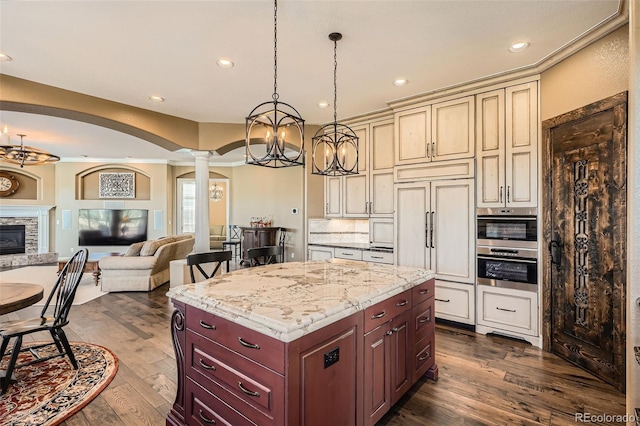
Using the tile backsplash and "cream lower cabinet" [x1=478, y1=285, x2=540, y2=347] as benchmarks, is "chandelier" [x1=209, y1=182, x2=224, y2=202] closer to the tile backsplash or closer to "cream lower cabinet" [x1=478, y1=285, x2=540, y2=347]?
the tile backsplash

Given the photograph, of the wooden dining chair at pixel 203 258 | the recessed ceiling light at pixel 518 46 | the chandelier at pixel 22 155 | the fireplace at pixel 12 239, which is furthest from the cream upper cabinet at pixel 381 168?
the fireplace at pixel 12 239

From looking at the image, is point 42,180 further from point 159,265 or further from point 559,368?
point 559,368

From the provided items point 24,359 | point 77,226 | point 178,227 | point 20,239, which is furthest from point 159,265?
point 20,239

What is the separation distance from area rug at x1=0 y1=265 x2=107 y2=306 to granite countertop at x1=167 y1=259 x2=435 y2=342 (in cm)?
428

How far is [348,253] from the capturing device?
15.5 ft

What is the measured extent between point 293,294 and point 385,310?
1.99 feet

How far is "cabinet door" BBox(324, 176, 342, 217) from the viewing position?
5.14 m

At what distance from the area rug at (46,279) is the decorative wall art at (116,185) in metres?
2.51

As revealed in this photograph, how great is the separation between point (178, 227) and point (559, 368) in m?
9.79

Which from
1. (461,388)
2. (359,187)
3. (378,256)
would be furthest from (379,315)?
(359,187)

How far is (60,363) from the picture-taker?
2.85m

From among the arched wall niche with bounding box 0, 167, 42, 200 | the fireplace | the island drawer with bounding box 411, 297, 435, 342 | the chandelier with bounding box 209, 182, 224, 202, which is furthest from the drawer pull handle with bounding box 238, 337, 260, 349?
the arched wall niche with bounding box 0, 167, 42, 200

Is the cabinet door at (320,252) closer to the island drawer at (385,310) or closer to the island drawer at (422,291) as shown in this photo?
the island drawer at (422,291)

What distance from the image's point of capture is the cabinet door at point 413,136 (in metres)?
3.96
